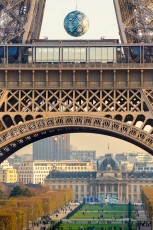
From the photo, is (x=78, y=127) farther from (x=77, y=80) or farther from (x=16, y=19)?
(x=16, y=19)

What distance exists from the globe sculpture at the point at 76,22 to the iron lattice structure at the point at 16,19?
6.09ft

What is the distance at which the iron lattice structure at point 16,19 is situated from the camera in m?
55.7

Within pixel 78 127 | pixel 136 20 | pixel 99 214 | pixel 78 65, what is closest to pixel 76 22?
pixel 78 65

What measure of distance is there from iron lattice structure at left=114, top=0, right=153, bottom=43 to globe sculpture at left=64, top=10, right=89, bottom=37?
6.68 ft

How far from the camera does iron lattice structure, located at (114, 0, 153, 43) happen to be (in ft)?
182

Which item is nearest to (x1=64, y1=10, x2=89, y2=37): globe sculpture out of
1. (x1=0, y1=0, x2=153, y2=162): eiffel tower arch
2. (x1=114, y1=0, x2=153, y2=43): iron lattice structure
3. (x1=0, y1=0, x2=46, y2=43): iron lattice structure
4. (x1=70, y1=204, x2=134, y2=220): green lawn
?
(x1=0, y1=0, x2=153, y2=162): eiffel tower arch

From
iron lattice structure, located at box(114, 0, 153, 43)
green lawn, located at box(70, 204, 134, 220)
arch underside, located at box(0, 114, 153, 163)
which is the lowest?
green lawn, located at box(70, 204, 134, 220)

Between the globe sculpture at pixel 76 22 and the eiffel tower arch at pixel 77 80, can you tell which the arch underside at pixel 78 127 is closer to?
the eiffel tower arch at pixel 77 80

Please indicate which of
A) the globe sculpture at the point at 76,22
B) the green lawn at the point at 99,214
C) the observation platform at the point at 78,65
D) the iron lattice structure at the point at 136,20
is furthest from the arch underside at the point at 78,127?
the green lawn at the point at 99,214

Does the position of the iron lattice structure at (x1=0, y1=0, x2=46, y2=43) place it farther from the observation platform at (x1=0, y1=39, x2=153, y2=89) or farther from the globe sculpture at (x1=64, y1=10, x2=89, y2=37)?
the globe sculpture at (x1=64, y1=10, x2=89, y2=37)

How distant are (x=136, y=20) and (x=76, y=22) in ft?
10.5

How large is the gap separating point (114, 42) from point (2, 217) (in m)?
24.3

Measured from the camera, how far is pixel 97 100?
182 feet

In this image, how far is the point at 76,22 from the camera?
185 ft
